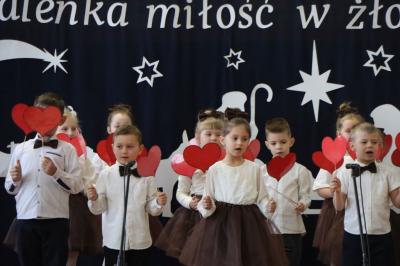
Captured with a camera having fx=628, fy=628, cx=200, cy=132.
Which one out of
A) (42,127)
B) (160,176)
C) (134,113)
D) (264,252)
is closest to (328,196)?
(264,252)

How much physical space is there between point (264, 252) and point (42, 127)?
1.41 metres

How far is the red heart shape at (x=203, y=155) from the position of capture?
11.6 ft

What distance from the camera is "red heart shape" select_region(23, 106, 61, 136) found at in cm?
351

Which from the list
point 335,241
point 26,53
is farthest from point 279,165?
point 26,53

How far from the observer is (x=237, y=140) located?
3459mm

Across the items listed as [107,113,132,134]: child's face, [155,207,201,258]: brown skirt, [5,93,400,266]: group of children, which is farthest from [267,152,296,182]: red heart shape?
[107,113,132,134]: child's face

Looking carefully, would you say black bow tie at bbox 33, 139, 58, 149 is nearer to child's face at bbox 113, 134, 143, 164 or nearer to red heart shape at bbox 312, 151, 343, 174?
child's face at bbox 113, 134, 143, 164

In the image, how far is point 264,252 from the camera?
3355mm

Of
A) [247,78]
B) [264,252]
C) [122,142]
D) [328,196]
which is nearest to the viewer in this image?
[264,252]

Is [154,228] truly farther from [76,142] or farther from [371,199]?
[371,199]

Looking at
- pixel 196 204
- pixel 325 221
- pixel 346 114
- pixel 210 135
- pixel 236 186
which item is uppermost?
pixel 346 114

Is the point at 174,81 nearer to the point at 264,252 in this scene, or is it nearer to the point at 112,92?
the point at 112,92

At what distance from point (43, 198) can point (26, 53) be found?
1.63m

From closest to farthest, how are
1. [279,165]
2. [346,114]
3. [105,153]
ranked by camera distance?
1. [279,165]
2. [105,153]
3. [346,114]
